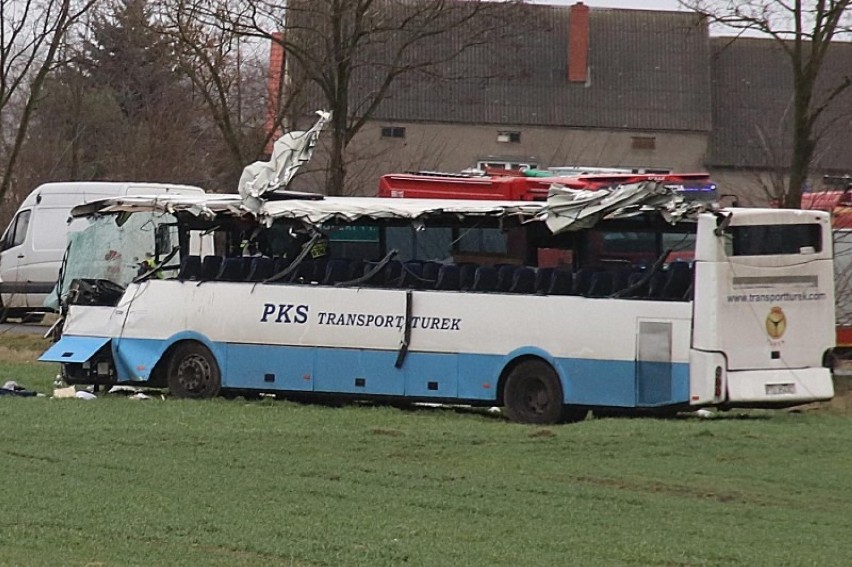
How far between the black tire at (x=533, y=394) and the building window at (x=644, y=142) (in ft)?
148

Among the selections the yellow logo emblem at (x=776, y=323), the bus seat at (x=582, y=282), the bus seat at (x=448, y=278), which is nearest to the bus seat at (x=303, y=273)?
the bus seat at (x=448, y=278)

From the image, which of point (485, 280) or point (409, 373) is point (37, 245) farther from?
point (485, 280)

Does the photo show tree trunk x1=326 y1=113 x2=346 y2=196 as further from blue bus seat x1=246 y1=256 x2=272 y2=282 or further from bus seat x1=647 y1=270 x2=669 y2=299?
bus seat x1=647 y1=270 x2=669 y2=299

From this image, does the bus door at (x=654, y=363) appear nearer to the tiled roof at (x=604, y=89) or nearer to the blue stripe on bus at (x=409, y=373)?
the blue stripe on bus at (x=409, y=373)

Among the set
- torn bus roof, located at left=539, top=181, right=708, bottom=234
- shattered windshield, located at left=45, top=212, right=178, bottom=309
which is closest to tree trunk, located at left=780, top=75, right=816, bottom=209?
torn bus roof, located at left=539, top=181, right=708, bottom=234

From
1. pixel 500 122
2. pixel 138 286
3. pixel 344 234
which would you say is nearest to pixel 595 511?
pixel 344 234

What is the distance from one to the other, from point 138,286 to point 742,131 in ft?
152

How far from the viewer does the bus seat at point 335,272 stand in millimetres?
20781

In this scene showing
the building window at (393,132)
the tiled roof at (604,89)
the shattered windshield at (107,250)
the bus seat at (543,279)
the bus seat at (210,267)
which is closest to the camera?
the bus seat at (543,279)

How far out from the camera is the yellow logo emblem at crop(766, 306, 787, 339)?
1873cm

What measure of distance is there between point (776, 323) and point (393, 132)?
138 ft

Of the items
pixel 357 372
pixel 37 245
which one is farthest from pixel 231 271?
pixel 37 245

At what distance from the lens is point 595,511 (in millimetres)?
12516

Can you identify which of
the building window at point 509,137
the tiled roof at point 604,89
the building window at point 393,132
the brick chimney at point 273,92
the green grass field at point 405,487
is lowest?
the green grass field at point 405,487
